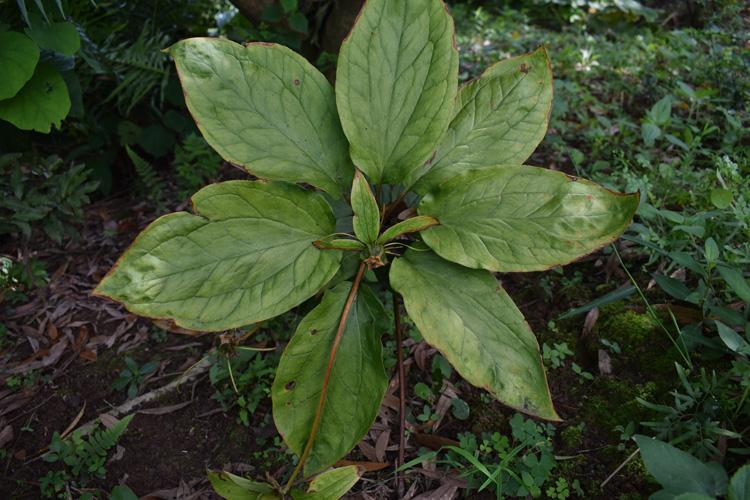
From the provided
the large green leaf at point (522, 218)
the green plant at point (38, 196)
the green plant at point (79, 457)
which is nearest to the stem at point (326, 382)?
the large green leaf at point (522, 218)

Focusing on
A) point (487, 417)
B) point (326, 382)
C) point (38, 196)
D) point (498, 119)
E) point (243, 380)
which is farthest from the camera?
point (38, 196)

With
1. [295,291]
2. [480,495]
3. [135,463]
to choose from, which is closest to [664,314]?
[480,495]

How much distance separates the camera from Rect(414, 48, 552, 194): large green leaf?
1.47 meters

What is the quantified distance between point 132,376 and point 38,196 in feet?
3.13

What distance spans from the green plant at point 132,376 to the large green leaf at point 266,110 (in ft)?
3.13

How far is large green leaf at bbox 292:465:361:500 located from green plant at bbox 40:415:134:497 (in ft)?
2.39

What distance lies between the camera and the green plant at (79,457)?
1.56 metres

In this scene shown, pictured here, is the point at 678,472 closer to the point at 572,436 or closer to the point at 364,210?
the point at 572,436

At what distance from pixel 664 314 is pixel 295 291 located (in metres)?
1.19

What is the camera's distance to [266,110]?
141 centimetres

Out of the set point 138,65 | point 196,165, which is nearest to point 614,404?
point 196,165

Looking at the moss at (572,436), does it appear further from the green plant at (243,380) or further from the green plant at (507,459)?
the green plant at (243,380)

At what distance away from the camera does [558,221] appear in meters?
1.29

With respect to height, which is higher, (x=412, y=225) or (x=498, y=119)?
(x=498, y=119)
